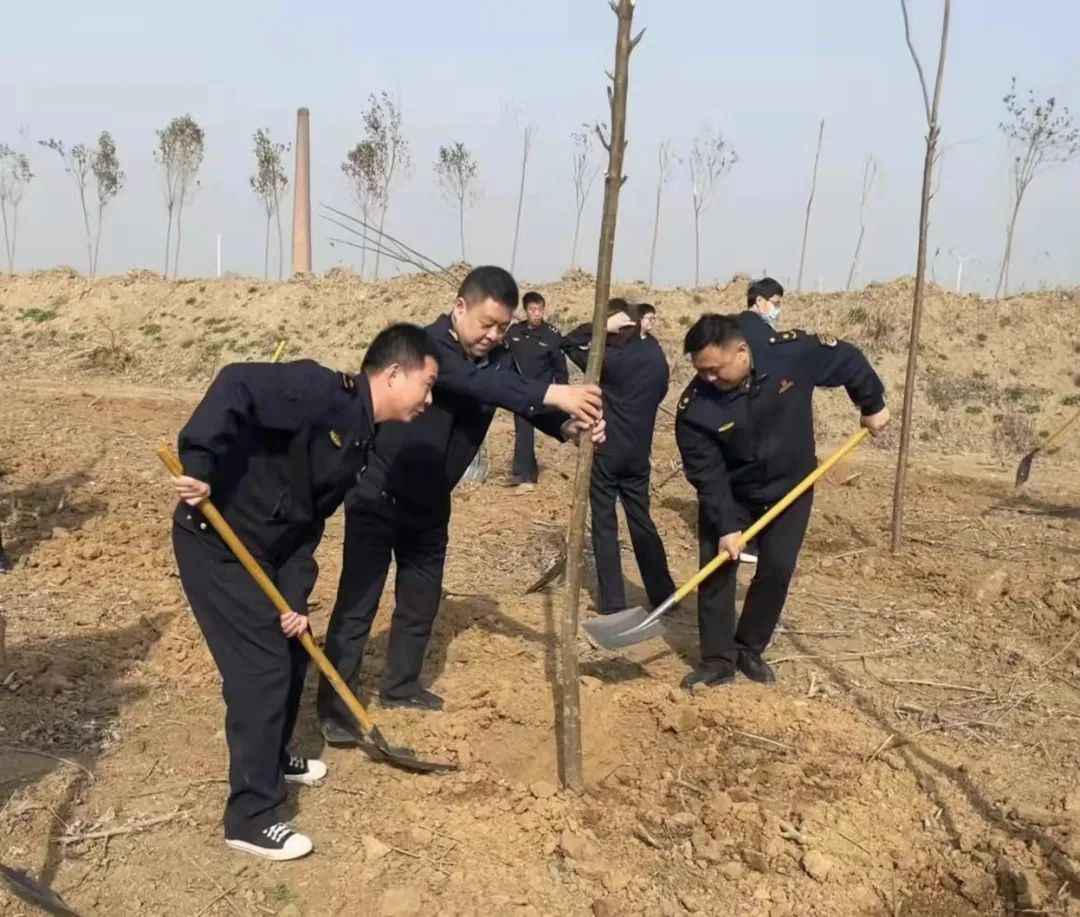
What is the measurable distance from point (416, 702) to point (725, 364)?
1.88 meters

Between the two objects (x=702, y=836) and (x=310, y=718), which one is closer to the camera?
(x=702, y=836)

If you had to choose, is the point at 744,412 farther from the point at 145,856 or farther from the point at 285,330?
the point at 285,330

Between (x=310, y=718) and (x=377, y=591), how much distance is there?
2.06 feet

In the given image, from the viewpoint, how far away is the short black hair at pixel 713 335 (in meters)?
4.09

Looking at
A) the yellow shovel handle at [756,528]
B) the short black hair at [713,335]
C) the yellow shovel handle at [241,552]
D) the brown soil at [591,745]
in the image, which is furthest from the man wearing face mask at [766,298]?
the yellow shovel handle at [241,552]

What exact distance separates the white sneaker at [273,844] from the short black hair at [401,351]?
1.43 meters

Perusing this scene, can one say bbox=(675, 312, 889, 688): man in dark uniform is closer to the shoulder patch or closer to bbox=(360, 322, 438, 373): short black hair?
the shoulder patch

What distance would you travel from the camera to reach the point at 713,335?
4.09m

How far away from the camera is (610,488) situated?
5.65 meters

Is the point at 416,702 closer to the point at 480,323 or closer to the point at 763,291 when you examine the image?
the point at 480,323

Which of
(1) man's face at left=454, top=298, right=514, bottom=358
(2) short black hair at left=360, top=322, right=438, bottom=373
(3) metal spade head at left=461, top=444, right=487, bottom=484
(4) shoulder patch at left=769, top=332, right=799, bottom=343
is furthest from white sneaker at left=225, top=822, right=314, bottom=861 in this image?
(3) metal spade head at left=461, top=444, right=487, bottom=484

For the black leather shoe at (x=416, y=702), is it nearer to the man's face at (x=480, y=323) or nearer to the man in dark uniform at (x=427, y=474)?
the man in dark uniform at (x=427, y=474)

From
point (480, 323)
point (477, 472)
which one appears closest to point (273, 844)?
point (480, 323)

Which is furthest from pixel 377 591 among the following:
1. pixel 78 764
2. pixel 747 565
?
pixel 747 565
